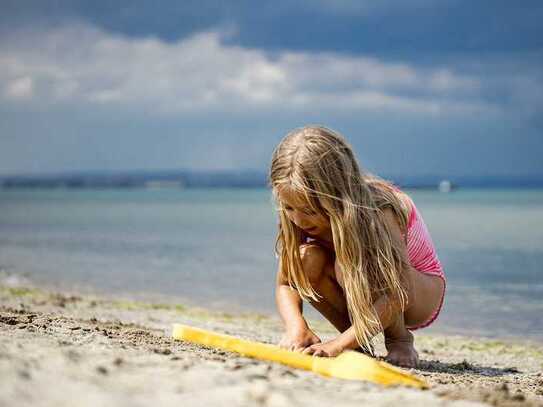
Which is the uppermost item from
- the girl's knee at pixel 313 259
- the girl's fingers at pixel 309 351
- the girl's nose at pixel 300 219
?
the girl's nose at pixel 300 219

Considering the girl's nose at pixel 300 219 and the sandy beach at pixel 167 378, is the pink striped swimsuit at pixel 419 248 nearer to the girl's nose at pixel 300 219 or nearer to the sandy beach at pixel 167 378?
the girl's nose at pixel 300 219

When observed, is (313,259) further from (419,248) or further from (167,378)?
(167,378)

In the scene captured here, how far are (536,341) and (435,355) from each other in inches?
62.9

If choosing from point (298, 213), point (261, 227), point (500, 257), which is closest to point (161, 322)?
point (298, 213)

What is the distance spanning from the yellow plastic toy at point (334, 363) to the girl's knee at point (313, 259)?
54cm

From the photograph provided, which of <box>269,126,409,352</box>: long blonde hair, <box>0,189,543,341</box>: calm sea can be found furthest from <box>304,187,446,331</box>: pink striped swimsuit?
<box>0,189,543,341</box>: calm sea

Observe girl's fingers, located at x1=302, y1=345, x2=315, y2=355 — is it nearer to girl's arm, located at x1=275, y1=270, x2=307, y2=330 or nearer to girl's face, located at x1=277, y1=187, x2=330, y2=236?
girl's arm, located at x1=275, y1=270, x2=307, y2=330

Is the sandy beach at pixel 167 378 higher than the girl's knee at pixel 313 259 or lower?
lower

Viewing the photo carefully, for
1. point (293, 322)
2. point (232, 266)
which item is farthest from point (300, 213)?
point (232, 266)

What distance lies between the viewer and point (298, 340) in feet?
11.6

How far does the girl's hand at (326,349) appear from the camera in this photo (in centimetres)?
335

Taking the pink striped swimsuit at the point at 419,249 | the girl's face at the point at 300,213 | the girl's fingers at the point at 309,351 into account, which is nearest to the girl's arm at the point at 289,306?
the girl's fingers at the point at 309,351

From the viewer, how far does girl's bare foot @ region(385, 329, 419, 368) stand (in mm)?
3855

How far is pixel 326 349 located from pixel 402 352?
67cm
